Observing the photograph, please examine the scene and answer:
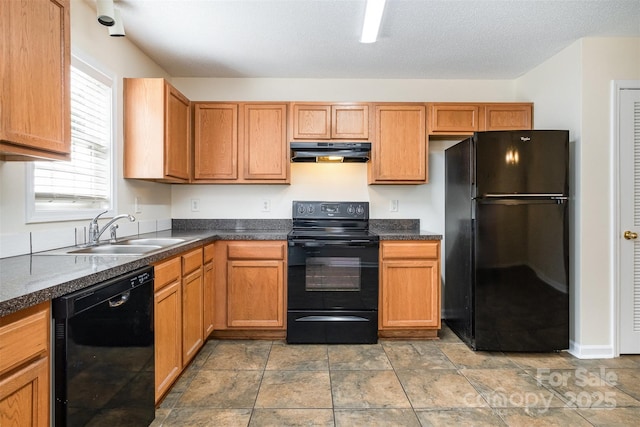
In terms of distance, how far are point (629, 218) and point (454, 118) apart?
1580 mm

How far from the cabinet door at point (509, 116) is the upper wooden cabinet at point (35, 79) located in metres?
3.24

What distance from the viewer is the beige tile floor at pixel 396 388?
1.84 meters

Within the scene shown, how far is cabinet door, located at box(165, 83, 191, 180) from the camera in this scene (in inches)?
104

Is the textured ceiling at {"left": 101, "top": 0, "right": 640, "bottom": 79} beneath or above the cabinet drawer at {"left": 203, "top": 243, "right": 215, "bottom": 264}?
above

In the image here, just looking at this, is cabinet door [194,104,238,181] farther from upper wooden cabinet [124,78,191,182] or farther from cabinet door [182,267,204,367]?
cabinet door [182,267,204,367]

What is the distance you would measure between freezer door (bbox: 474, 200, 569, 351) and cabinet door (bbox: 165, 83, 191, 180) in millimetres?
2460

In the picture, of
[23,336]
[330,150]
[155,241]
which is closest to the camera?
[23,336]

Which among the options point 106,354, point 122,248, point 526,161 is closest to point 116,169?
point 122,248

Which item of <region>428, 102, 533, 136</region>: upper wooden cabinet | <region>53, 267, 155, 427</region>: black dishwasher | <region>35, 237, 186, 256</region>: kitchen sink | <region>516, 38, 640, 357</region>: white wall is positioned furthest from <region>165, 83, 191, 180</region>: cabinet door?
<region>516, 38, 640, 357</region>: white wall

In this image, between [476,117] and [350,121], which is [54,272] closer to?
[350,121]

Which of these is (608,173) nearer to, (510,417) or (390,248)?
(390,248)

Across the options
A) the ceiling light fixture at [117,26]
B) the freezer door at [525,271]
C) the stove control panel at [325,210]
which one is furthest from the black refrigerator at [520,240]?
the ceiling light fixture at [117,26]

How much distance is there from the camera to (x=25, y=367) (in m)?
1.00

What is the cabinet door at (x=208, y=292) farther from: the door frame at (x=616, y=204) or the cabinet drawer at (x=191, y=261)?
the door frame at (x=616, y=204)
